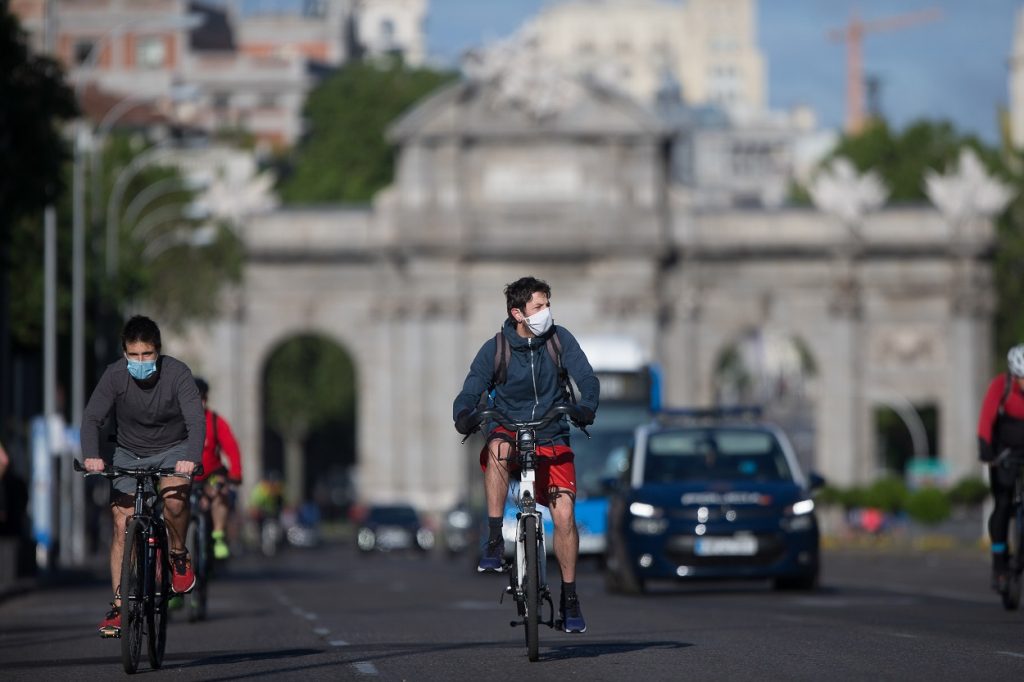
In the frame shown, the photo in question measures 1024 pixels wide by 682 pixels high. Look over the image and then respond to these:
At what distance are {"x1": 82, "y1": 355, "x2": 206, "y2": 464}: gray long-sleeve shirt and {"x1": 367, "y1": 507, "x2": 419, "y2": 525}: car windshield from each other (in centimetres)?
5392

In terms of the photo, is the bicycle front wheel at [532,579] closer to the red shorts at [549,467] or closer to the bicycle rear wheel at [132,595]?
the red shorts at [549,467]

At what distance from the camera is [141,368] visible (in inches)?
665

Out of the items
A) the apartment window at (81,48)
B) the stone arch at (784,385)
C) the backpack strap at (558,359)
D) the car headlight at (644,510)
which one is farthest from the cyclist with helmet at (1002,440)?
the apartment window at (81,48)

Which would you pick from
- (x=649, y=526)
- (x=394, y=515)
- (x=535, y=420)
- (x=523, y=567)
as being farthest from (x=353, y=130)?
(x=523, y=567)

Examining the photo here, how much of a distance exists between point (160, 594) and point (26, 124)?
19.9 m

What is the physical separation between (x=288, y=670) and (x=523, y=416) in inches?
84.2

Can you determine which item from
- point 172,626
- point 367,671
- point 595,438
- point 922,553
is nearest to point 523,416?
point 367,671

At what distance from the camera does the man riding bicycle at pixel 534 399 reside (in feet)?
54.8

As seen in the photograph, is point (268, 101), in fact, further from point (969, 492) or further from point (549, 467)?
point (549, 467)

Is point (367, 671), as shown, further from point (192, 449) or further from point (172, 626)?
point (172, 626)

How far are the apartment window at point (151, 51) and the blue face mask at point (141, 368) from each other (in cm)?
11205

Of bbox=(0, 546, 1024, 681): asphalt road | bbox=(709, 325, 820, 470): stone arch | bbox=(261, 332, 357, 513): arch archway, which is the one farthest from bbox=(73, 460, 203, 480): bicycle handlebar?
bbox=(261, 332, 357, 513): arch archway

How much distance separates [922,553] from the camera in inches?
1951

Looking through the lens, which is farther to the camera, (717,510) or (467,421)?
(717,510)
